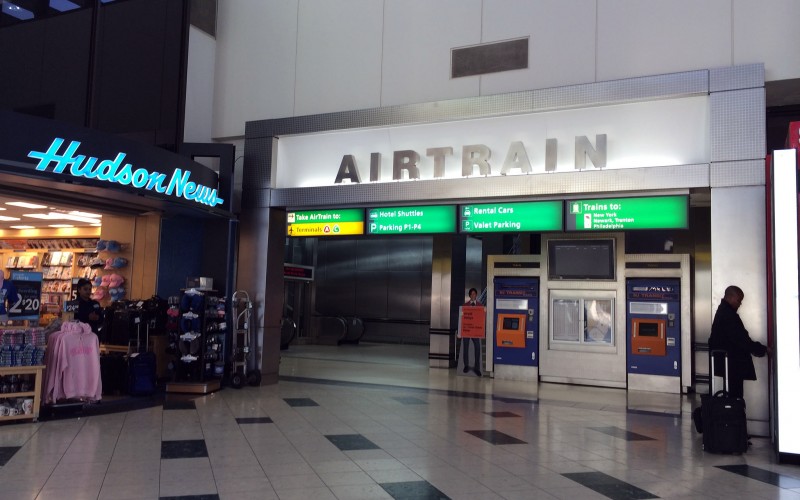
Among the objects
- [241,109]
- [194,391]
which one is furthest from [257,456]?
[241,109]

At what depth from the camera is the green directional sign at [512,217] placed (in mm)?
7535

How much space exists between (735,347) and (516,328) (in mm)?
4726

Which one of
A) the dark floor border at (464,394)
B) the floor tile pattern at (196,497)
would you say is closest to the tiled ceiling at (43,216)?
the dark floor border at (464,394)

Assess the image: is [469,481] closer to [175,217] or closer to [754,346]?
[754,346]

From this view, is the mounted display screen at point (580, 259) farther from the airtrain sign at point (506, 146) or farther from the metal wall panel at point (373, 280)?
the metal wall panel at point (373, 280)

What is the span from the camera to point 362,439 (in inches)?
219

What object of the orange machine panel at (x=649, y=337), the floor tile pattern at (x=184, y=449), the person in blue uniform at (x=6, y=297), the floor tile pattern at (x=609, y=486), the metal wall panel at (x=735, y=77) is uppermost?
the metal wall panel at (x=735, y=77)

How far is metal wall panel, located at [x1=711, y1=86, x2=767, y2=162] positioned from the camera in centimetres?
645

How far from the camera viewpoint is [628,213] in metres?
7.16

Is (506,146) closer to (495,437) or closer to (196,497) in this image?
(495,437)

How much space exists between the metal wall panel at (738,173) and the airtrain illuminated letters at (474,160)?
1.20 m

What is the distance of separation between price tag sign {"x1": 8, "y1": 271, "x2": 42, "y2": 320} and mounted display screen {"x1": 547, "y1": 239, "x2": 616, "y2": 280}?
23.5ft

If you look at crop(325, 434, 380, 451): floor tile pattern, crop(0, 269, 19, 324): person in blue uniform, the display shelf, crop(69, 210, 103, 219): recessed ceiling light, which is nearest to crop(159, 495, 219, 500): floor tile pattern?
crop(325, 434, 380, 451): floor tile pattern

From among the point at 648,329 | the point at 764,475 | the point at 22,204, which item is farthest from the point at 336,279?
the point at 764,475
